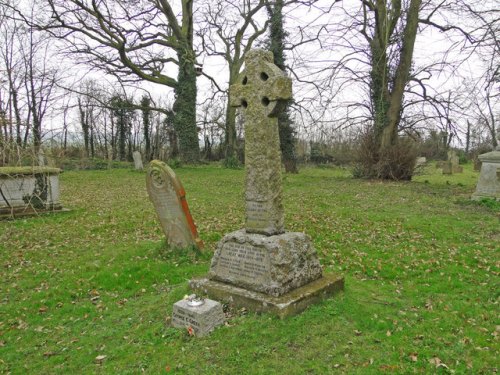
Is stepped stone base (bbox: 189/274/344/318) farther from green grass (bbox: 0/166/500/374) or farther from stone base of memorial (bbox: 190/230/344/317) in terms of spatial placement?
green grass (bbox: 0/166/500/374)

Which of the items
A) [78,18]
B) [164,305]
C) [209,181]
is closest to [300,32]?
[209,181]

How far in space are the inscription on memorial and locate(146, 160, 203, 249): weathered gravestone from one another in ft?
7.70

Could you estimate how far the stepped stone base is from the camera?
4.53m

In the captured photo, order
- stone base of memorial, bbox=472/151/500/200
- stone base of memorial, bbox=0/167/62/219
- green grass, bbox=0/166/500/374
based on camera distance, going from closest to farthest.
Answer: green grass, bbox=0/166/500/374 < stone base of memorial, bbox=0/167/62/219 < stone base of memorial, bbox=472/151/500/200

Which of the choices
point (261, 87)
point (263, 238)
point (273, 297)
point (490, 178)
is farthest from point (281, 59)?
point (273, 297)

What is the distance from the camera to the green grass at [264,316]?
399 cm

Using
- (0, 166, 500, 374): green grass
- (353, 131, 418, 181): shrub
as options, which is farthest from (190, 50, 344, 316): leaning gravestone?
(353, 131, 418, 181): shrub

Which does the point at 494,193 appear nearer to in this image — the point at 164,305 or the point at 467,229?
the point at 467,229

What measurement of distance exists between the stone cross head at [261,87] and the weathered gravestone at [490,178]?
10.7 m

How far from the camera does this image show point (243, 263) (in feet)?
16.5

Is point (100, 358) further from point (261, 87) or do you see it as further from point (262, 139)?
point (261, 87)

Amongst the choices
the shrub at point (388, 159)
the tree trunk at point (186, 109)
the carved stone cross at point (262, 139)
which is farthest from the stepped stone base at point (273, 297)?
the tree trunk at point (186, 109)

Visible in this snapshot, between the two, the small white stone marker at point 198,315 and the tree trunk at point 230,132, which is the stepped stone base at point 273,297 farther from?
the tree trunk at point 230,132

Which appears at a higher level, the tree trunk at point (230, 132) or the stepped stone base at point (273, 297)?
the tree trunk at point (230, 132)
